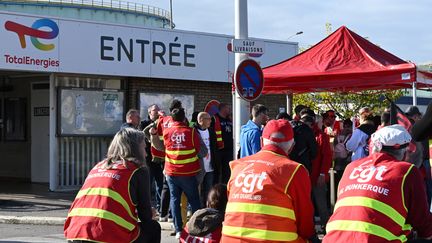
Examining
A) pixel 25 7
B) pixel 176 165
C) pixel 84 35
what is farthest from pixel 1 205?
pixel 25 7

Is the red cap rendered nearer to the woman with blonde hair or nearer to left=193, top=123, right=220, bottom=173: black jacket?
the woman with blonde hair

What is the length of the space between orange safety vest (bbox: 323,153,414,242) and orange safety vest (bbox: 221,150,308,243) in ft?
1.06

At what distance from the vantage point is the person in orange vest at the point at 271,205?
16.4 ft

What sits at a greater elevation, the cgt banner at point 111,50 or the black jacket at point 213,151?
the cgt banner at point 111,50

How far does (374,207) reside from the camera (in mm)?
4738

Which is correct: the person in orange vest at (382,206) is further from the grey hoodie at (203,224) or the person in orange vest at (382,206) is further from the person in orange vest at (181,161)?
the person in orange vest at (181,161)

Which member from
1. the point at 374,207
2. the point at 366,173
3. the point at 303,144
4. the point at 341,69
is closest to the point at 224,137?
the point at 341,69

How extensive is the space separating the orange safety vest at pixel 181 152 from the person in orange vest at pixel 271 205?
5175mm

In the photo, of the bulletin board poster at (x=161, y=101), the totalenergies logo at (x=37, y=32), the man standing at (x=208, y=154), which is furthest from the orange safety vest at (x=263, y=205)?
the bulletin board poster at (x=161, y=101)

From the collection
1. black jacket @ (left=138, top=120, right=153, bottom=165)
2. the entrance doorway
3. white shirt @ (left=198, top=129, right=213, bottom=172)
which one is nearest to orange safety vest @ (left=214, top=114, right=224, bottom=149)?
white shirt @ (left=198, top=129, right=213, bottom=172)

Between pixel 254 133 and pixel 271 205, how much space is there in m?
5.37

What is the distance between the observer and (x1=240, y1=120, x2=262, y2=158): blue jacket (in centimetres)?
1036

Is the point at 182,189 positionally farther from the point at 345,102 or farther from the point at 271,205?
the point at 345,102

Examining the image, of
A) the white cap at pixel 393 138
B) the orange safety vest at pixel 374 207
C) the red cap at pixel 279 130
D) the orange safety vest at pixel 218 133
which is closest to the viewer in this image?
the orange safety vest at pixel 374 207
